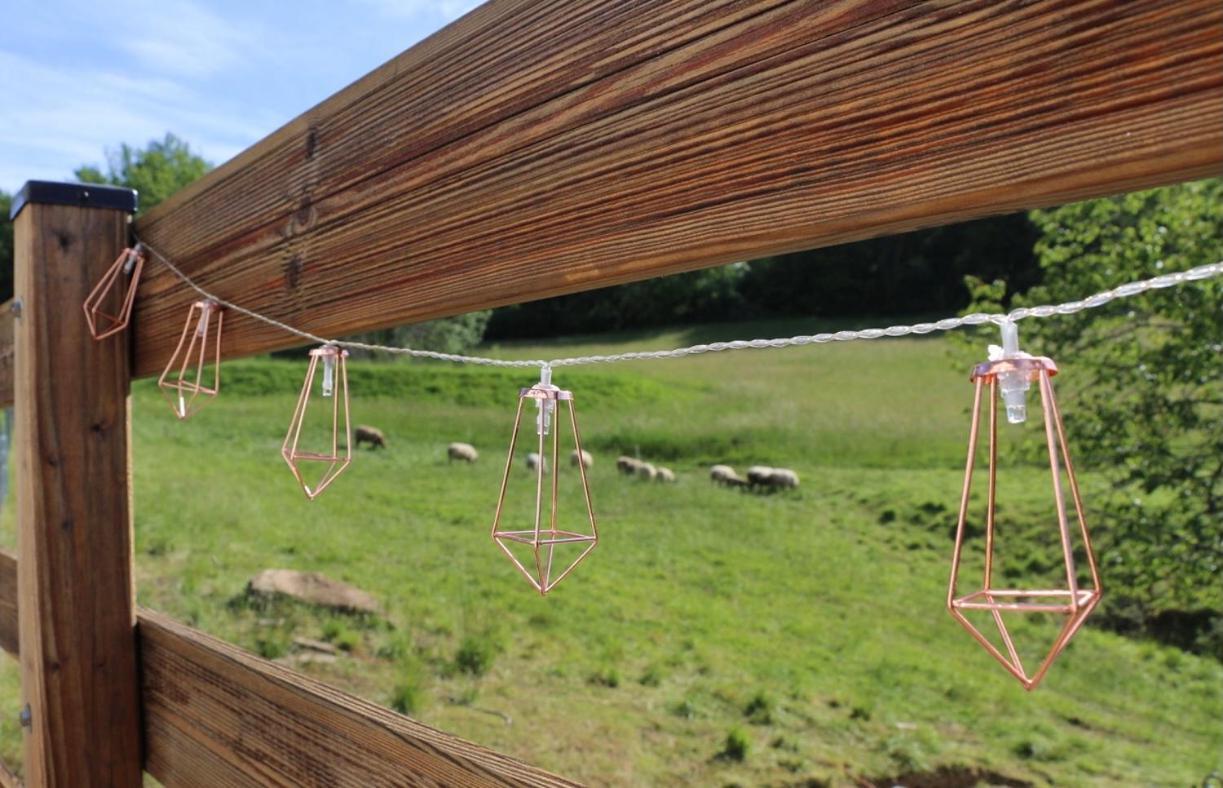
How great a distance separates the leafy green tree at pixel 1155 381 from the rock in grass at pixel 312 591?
4835 millimetres

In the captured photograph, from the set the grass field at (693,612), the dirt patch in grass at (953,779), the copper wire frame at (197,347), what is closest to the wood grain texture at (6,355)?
the copper wire frame at (197,347)

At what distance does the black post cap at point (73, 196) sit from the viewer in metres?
1.63

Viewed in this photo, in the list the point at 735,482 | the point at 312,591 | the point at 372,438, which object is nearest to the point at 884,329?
the point at 312,591

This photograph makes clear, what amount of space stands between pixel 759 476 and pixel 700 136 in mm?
10437

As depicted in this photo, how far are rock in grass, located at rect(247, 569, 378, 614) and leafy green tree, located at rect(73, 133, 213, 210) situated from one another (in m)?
Answer: 37.6

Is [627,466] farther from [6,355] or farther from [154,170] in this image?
[154,170]

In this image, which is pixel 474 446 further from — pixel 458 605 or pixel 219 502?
pixel 458 605

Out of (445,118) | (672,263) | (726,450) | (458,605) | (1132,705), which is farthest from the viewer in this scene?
(726,450)

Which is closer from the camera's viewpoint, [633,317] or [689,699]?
[689,699]

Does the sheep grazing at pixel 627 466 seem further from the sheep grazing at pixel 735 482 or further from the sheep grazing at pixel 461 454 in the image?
the sheep grazing at pixel 461 454

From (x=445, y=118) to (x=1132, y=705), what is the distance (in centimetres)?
737

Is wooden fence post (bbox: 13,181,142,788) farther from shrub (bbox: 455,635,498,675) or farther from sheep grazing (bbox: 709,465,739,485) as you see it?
sheep grazing (bbox: 709,465,739,485)

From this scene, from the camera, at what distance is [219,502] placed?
9703mm

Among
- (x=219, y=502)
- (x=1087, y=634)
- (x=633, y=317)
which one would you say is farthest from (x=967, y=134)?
(x=633, y=317)
